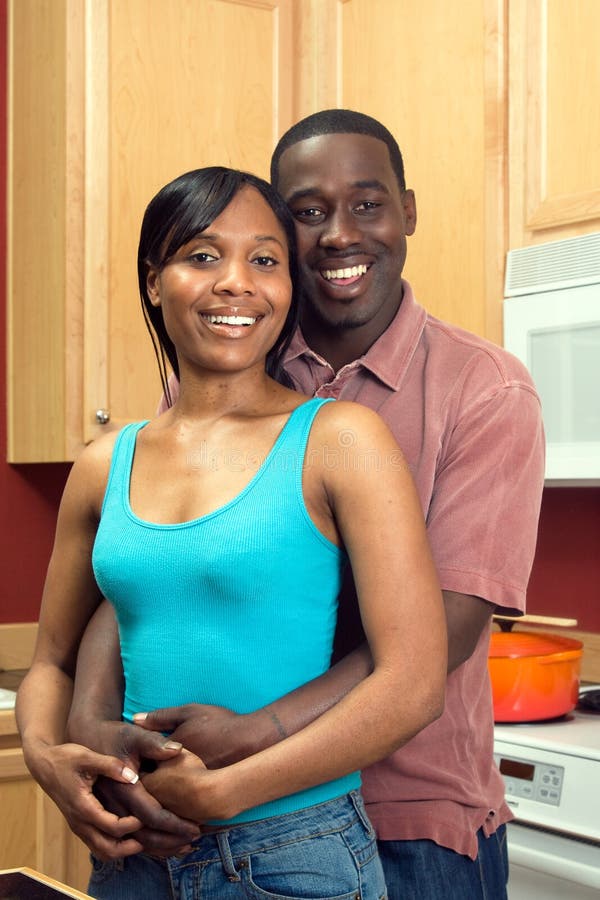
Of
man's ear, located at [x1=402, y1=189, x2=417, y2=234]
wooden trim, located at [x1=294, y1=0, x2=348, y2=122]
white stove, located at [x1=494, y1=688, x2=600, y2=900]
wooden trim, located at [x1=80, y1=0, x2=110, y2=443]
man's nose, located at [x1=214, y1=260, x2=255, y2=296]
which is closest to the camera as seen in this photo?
man's nose, located at [x1=214, y1=260, x2=255, y2=296]

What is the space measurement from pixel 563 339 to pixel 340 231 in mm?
1170

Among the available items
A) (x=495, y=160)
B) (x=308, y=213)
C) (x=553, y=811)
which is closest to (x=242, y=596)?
(x=308, y=213)

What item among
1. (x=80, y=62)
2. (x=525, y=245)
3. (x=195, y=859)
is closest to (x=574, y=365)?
(x=525, y=245)

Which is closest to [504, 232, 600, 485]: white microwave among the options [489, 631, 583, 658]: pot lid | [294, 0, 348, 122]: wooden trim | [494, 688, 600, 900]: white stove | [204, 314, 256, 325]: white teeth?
[489, 631, 583, 658]: pot lid

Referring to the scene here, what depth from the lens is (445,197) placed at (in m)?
2.56

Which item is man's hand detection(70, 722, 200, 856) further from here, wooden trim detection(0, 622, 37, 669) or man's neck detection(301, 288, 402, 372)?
wooden trim detection(0, 622, 37, 669)

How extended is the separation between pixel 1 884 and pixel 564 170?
73.5 inches

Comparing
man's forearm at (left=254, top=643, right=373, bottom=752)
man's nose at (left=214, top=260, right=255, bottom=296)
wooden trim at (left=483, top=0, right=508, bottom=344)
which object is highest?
wooden trim at (left=483, top=0, right=508, bottom=344)

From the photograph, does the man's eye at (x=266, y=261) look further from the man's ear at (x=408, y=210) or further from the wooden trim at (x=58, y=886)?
the wooden trim at (x=58, y=886)

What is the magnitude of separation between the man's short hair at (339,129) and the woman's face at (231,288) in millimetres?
199

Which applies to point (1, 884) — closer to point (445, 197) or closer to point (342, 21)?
point (445, 197)

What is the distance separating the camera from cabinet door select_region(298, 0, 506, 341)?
97.2 inches

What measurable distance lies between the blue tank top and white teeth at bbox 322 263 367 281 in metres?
0.29

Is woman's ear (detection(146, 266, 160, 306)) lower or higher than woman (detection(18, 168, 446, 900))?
higher
